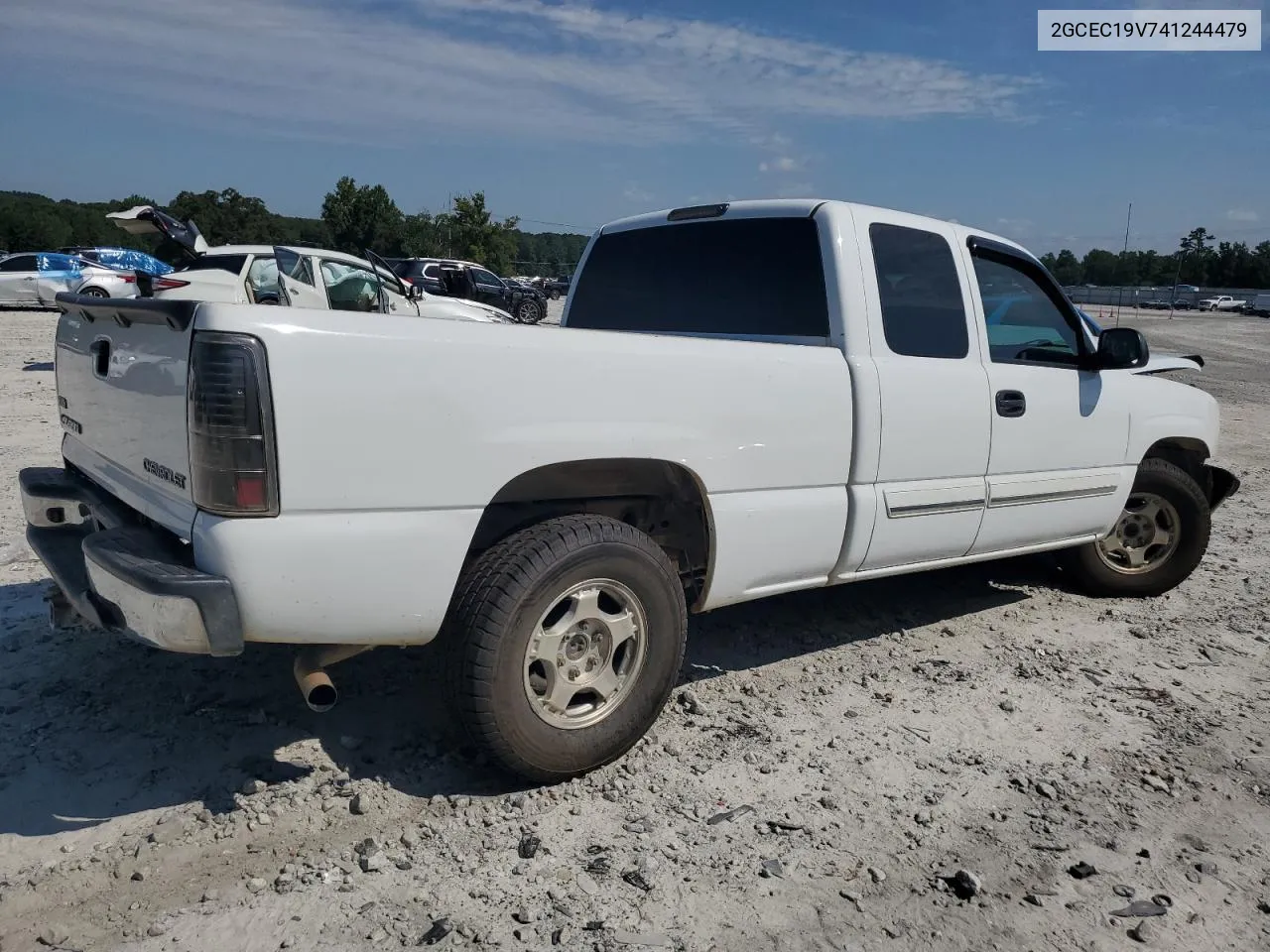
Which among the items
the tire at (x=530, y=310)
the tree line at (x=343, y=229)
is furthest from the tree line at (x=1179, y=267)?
the tire at (x=530, y=310)

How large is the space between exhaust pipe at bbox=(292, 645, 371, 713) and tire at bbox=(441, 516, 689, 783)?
32cm

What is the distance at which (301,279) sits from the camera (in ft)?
Answer: 39.5

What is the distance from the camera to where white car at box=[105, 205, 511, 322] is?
10.6m

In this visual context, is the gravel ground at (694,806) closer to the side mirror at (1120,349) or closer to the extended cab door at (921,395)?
the extended cab door at (921,395)

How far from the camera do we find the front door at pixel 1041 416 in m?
4.28

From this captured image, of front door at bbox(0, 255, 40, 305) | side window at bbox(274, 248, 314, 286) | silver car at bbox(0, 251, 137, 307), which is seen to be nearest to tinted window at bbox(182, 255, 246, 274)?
side window at bbox(274, 248, 314, 286)

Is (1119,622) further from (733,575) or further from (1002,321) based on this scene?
(733,575)

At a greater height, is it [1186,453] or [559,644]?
[1186,453]

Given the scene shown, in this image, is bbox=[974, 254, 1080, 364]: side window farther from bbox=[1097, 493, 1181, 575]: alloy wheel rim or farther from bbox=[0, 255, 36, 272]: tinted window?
bbox=[0, 255, 36, 272]: tinted window

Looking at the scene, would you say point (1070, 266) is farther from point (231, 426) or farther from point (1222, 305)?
point (231, 426)

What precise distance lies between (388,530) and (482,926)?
3.56 feet

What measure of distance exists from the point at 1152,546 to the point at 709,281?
315 cm

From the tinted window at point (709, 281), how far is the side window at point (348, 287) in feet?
26.4

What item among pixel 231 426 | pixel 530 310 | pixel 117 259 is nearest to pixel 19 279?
pixel 117 259
